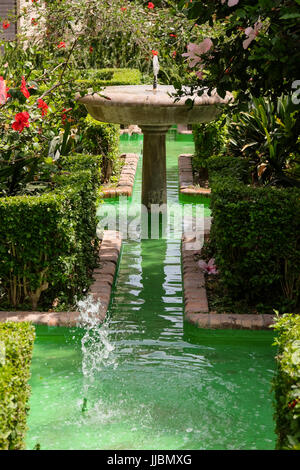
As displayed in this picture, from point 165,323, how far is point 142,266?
1508 mm

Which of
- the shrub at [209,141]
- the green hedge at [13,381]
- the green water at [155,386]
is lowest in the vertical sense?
the green water at [155,386]

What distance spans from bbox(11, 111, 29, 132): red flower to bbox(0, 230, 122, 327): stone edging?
1.49 metres

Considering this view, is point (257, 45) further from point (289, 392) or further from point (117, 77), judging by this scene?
point (117, 77)

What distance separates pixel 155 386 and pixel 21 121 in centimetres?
248

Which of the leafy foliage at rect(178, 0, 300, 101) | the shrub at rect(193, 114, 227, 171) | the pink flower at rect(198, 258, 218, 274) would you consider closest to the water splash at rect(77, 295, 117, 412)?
the pink flower at rect(198, 258, 218, 274)

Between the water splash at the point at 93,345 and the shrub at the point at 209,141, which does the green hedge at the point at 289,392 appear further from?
the shrub at the point at 209,141

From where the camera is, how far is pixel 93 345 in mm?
5387

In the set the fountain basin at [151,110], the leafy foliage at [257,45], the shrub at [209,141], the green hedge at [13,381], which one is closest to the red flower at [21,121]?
the leafy foliage at [257,45]

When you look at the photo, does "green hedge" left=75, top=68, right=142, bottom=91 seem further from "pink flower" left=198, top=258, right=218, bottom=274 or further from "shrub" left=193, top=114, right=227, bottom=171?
"pink flower" left=198, top=258, right=218, bottom=274

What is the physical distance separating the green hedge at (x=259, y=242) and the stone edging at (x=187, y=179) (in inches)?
162

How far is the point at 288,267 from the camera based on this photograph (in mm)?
5707

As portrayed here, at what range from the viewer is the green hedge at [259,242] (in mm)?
5629
